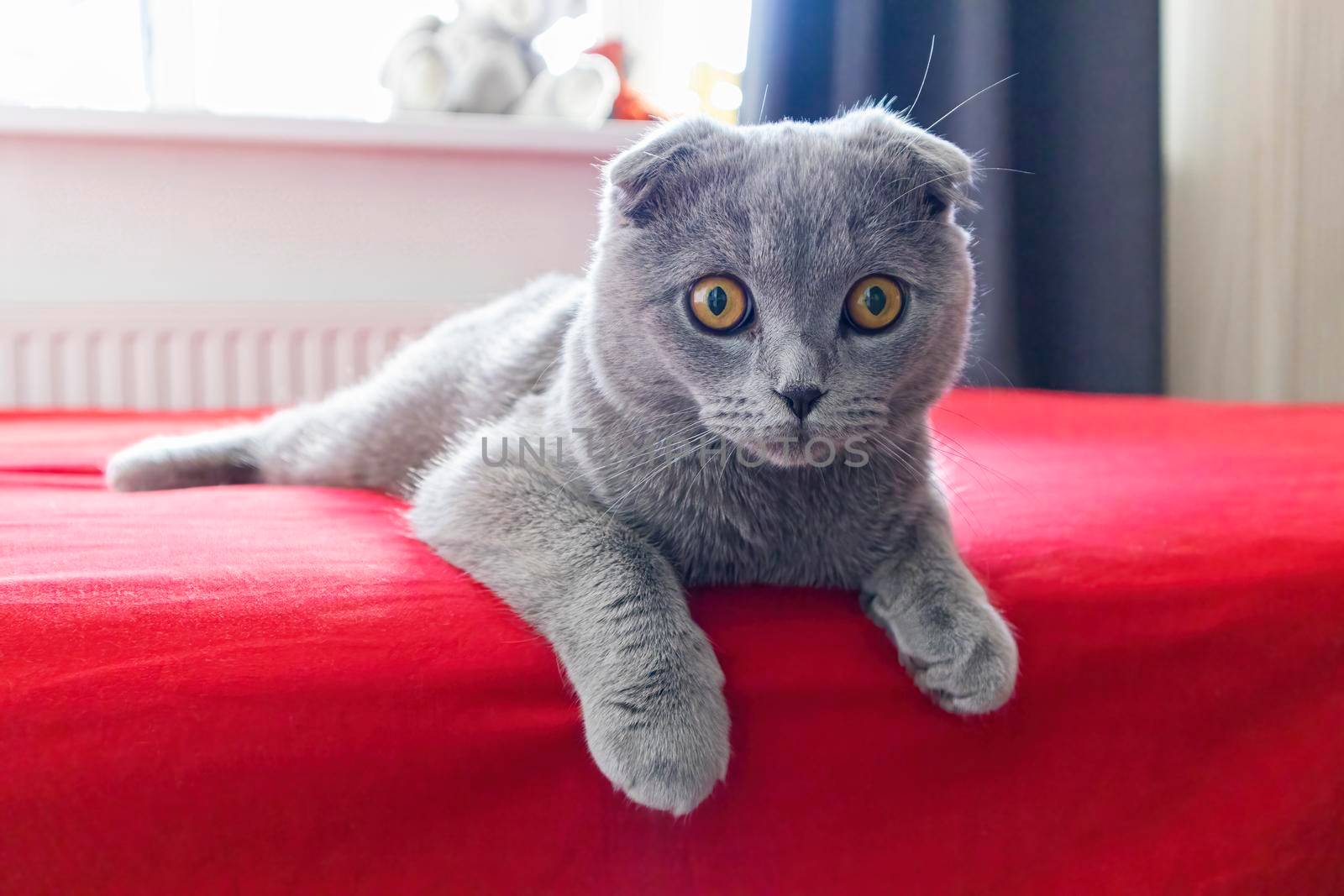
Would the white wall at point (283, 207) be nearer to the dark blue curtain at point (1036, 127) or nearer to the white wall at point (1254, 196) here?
the dark blue curtain at point (1036, 127)

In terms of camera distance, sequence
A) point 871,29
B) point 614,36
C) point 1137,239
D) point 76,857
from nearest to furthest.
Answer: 1. point 76,857
2. point 871,29
3. point 1137,239
4. point 614,36

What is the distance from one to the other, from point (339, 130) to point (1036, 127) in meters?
1.43

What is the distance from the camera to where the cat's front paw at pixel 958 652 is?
653 millimetres

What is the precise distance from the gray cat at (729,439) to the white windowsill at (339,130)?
49.4 inches

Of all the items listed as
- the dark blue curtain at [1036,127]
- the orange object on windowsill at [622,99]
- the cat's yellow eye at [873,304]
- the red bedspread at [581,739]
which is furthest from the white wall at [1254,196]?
the cat's yellow eye at [873,304]

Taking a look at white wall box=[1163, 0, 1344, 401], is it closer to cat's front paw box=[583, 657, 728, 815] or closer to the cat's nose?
the cat's nose

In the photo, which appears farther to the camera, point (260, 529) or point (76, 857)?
point (260, 529)

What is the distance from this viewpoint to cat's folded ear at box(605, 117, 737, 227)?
2.48 ft

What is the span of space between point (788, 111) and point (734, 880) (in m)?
1.65

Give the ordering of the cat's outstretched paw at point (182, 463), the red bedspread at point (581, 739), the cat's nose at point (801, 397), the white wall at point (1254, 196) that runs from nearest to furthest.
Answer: the red bedspread at point (581, 739) < the cat's nose at point (801, 397) < the cat's outstretched paw at point (182, 463) < the white wall at point (1254, 196)

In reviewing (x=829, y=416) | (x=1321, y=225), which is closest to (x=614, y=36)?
(x=1321, y=225)

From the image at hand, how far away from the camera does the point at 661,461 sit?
78cm

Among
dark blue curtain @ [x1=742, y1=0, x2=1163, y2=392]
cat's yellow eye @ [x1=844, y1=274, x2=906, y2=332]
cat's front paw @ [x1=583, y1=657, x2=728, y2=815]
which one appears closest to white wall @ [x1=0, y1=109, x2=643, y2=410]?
dark blue curtain @ [x1=742, y1=0, x2=1163, y2=392]

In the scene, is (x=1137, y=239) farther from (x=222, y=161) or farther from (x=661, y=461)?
(x=222, y=161)
